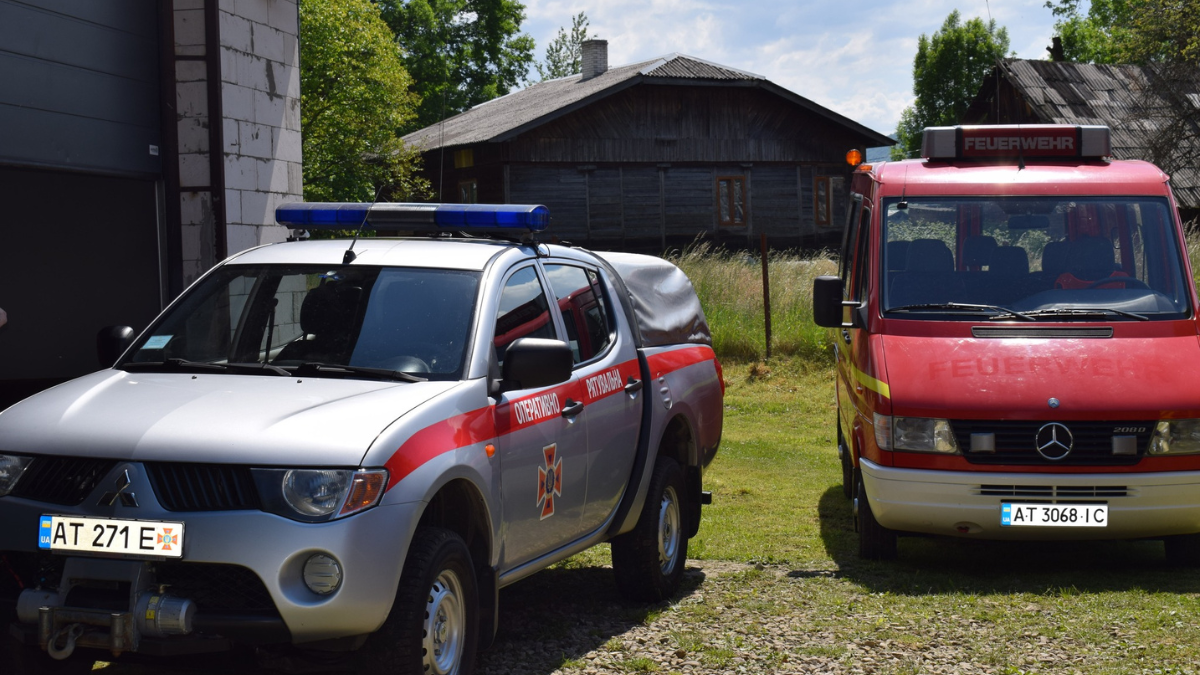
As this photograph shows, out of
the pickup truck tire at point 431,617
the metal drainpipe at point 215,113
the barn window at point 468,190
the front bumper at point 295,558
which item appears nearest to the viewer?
the front bumper at point 295,558

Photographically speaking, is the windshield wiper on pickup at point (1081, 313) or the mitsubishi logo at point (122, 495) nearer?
the mitsubishi logo at point (122, 495)

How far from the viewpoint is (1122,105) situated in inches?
1345

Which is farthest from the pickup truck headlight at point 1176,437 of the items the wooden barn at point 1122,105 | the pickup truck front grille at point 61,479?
the wooden barn at point 1122,105

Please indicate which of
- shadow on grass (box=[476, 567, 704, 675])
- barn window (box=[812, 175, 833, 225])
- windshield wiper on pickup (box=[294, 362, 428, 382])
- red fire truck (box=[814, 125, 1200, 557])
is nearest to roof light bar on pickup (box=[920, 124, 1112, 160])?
red fire truck (box=[814, 125, 1200, 557])

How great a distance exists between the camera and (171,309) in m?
5.40

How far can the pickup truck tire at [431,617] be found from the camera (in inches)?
162

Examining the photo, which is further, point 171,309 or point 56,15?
point 56,15

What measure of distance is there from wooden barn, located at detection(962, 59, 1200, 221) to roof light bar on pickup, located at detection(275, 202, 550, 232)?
2609cm

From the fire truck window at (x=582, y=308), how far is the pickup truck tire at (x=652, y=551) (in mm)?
858

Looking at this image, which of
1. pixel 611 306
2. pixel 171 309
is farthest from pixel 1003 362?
pixel 171 309

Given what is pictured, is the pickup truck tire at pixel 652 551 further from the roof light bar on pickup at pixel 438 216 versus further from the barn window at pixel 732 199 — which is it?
the barn window at pixel 732 199

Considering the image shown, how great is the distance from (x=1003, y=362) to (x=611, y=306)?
234cm

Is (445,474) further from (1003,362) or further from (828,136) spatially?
(828,136)

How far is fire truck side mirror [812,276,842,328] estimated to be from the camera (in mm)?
8109
